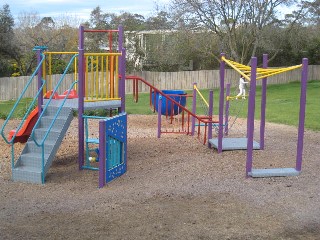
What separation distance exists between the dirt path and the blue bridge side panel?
0.18m

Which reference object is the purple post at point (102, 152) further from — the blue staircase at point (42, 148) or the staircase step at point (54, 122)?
the staircase step at point (54, 122)

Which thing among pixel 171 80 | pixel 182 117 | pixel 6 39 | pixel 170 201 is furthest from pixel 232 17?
pixel 170 201

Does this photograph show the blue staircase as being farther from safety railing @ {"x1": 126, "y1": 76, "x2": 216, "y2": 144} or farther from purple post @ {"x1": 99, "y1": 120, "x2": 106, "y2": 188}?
safety railing @ {"x1": 126, "y1": 76, "x2": 216, "y2": 144}

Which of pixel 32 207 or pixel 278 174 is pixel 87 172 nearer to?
pixel 32 207

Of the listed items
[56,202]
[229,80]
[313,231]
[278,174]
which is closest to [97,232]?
[56,202]

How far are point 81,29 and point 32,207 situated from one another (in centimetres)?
319

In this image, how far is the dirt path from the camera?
17.9ft

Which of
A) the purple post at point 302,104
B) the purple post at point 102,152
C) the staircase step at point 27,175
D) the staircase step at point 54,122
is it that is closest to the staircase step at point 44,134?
the staircase step at point 54,122

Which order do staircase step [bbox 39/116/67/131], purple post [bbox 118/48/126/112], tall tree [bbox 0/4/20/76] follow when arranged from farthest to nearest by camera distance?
tall tree [bbox 0/4/20/76] → purple post [bbox 118/48/126/112] → staircase step [bbox 39/116/67/131]

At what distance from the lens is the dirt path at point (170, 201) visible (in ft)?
17.9

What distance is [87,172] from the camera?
26.8 feet

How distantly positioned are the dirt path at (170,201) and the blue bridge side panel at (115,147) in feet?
0.58

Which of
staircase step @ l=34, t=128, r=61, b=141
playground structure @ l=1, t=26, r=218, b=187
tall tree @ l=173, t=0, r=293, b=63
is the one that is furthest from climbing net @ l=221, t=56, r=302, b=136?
tall tree @ l=173, t=0, r=293, b=63

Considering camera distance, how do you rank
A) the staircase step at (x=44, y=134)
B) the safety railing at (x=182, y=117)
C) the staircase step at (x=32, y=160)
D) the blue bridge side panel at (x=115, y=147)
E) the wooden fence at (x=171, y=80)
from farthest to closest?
the wooden fence at (x=171, y=80)
the safety railing at (x=182, y=117)
the staircase step at (x=44, y=134)
the staircase step at (x=32, y=160)
the blue bridge side panel at (x=115, y=147)
